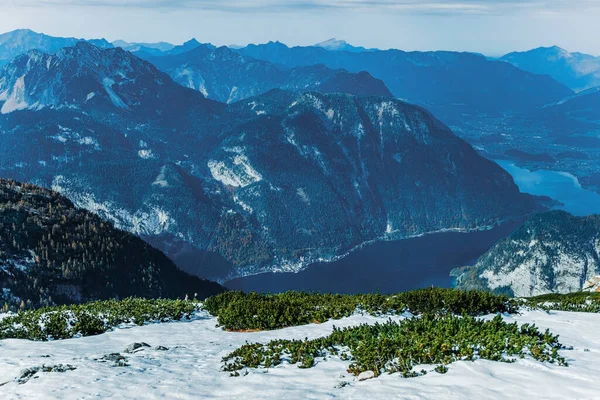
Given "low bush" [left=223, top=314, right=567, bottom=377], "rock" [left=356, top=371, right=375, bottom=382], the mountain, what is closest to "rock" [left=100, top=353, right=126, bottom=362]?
"low bush" [left=223, top=314, right=567, bottom=377]

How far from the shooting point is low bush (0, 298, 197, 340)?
42.4 metres

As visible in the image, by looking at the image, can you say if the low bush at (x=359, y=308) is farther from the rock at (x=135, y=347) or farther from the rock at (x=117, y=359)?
the rock at (x=117, y=359)

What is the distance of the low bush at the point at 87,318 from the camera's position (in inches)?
1668

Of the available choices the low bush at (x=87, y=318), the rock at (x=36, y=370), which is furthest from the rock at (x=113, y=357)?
the low bush at (x=87, y=318)

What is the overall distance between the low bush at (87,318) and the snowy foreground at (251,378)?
12.6 ft

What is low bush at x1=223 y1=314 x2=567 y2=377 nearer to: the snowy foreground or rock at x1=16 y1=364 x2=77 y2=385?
the snowy foreground

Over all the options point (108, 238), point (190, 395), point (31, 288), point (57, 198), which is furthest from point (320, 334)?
point (57, 198)

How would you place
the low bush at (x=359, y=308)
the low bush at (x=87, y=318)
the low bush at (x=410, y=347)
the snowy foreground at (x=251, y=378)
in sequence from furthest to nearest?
the low bush at (x=359, y=308)
the low bush at (x=87, y=318)
the low bush at (x=410, y=347)
the snowy foreground at (x=251, y=378)

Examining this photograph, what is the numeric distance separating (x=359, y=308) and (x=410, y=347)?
1727 cm

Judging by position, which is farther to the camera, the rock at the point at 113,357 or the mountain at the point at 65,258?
the mountain at the point at 65,258

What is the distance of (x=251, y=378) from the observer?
28516 millimetres

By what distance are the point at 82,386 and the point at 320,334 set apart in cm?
1726

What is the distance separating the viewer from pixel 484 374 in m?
25.4

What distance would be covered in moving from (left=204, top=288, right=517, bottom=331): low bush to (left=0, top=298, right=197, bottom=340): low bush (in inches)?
259
